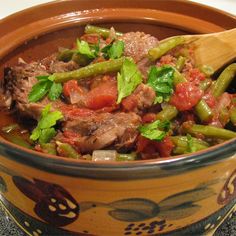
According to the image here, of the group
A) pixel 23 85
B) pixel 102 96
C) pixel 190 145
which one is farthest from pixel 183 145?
pixel 23 85

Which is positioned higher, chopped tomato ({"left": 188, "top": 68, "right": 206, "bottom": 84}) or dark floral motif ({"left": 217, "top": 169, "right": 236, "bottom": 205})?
chopped tomato ({"left": 188, "top": 68, "right": 206, "bottom": 84})

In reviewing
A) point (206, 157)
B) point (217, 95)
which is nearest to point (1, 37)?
point (217, 95)

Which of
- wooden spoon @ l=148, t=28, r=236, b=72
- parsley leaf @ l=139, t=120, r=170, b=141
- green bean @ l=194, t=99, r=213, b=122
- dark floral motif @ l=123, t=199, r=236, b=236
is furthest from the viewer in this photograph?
wooden spoon @ l=148, t=28, r=236, b=72

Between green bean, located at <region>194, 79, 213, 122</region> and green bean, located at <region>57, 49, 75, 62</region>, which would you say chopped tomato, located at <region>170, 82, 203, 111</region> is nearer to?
green bean, located at <region>194, 79, 213, 122</region>

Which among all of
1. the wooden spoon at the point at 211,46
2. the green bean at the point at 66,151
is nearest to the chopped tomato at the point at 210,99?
the wooden spoon at the point at 211,46

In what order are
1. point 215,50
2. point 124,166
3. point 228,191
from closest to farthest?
point 124,166
point 228,191
point 215,50

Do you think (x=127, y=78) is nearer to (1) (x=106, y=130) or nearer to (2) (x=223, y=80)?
(1) (x=106, y=130)

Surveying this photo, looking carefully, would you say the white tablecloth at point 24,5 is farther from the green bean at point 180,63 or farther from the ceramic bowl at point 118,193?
the ceramic bowl at point 118,193

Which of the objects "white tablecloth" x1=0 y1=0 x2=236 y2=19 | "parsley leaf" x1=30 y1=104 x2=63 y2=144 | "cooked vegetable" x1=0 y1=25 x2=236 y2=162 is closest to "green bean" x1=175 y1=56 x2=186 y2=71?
"cooked vegetable" x1=0 y1=25 x2=236 y2=162
